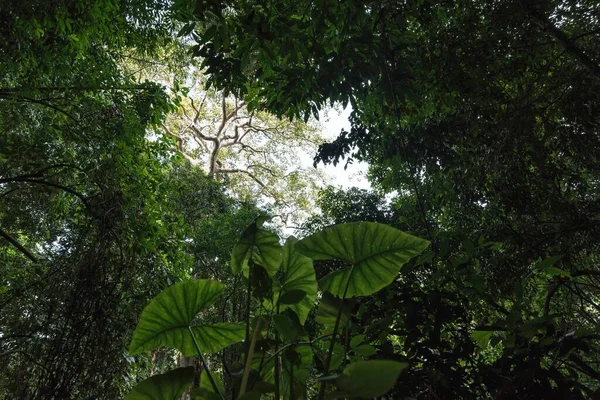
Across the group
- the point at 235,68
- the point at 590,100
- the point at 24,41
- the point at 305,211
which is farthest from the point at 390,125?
the point at 305,211

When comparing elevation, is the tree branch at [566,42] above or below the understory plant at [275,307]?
above

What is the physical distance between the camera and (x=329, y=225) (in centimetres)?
244

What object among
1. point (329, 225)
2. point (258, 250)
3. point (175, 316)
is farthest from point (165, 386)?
point (329, 225)

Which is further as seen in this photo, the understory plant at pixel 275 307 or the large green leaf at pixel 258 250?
the large green leaf at pixel 258 250

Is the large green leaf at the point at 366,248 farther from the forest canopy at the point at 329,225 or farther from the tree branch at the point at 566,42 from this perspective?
the tree branch at the point at 566,42

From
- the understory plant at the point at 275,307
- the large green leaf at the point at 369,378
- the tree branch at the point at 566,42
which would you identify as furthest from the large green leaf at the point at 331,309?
the tree branch at the point at 566,42

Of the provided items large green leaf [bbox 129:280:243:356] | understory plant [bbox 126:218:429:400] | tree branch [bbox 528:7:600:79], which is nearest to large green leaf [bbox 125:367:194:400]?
understory plant [bbox 126:218:429:400]

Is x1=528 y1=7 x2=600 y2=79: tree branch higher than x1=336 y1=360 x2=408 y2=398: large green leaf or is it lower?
higher

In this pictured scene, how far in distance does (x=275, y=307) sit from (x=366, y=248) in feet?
0.61

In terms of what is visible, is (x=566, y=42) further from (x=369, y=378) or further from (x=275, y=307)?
(x=369, y=378)

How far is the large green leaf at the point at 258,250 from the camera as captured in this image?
0.65 m

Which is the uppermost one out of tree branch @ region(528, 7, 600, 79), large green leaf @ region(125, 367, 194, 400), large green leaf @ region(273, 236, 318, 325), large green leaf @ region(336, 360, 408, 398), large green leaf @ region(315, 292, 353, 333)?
tree branch @ region(528, 7, 600, 79)

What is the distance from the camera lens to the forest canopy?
672 mm

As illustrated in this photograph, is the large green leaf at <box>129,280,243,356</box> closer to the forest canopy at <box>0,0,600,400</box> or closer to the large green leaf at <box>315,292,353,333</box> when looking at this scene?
the forest canopy at <box>0,0,600,400</box>
